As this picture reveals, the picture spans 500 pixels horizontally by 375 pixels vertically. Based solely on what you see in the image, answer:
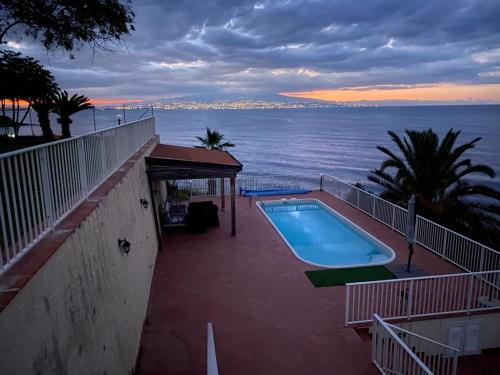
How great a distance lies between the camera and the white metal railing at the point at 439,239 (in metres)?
8.86

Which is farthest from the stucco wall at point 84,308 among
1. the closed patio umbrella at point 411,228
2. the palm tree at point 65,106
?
the palm tree at point 65,106

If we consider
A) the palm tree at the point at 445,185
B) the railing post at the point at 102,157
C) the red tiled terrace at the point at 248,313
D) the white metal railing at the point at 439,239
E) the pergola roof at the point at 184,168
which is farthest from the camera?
the palm tree at the point at 445,185

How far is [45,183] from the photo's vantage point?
11.2ft

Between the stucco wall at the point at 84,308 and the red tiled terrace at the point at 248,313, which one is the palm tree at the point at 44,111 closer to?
the red tiled terrace at the point at 248,313

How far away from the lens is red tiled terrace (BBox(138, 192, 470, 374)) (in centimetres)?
599

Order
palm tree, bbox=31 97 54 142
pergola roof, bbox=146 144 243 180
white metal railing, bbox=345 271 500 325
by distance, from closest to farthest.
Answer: white metal railing, bbox=345 271 500 325 < pergola roof, bbox=146 144 243 180 < palm tree, bbox=31 97 54 142

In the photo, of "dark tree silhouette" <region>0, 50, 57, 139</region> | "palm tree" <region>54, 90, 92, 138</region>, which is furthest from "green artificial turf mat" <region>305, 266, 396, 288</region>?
"palm tree" <region>54, 90, 92, 138</region>

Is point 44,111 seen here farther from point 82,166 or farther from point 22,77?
point 82,166

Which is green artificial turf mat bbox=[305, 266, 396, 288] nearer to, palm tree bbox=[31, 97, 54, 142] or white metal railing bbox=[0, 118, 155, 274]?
white metal railing bbox=[0, 118, 155, 274]

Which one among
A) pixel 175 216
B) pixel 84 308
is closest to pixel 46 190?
pixel 84 308

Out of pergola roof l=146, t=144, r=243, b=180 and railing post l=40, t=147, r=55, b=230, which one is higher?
railing post l=40, t=147, r=55, b=230

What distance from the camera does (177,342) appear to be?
6418 mm

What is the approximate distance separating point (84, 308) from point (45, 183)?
125 cm

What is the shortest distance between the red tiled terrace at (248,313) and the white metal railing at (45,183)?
3.09 metres
